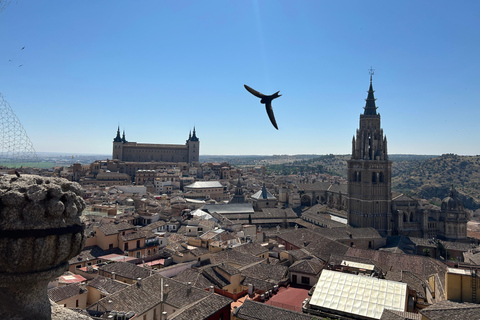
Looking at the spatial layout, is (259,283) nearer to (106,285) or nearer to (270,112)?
(106,285)

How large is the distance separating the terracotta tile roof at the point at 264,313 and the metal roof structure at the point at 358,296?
1.79 metres

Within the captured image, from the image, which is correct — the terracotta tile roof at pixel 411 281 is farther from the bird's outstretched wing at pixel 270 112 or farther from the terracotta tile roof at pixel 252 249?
the bird's outstretched wing at pixel 270 112

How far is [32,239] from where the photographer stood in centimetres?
430

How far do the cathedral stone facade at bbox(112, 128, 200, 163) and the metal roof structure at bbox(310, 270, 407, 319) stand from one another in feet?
359

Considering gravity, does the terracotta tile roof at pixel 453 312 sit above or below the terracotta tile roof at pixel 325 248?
above

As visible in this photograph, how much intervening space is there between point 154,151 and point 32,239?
12380cm

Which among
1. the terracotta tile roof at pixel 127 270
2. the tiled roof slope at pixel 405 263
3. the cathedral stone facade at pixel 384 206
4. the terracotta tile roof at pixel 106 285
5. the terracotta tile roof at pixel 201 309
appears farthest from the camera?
the cathedral stone facade at pixel 384 206

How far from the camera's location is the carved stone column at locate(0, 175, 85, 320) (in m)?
4.21

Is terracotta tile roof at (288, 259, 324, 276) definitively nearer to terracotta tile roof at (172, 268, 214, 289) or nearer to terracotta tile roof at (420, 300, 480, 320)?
terracotta tile roof at (172, 268, 214, 289)

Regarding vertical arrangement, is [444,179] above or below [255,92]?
below

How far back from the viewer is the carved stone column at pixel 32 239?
4.21 metres

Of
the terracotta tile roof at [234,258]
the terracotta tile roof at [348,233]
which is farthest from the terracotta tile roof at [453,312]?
the terracotta tile roof at [348,233]

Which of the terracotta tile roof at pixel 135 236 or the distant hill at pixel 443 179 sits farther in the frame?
the distant hill at pixel 443 179

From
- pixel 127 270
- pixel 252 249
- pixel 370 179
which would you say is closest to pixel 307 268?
pixel 252 249
